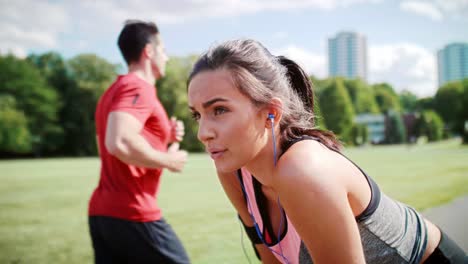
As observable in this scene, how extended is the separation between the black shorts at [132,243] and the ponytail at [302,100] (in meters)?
1.59

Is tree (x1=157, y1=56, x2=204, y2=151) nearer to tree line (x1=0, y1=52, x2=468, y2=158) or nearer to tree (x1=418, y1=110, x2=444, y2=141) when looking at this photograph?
tree line (x1=0, y1=52, x2=468, y2=158)

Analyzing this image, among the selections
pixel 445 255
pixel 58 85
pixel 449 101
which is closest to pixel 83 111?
pixel 58 85

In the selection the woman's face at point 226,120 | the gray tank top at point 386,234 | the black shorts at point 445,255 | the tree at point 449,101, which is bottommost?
the tree at point 449,101

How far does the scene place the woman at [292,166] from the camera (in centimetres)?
177

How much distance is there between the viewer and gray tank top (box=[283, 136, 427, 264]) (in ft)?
6.65

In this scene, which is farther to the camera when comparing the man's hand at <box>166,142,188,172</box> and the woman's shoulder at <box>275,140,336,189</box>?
the man's hand at <box>166,142,188,172</box>

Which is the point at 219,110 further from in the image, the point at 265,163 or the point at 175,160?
the point at 175,160

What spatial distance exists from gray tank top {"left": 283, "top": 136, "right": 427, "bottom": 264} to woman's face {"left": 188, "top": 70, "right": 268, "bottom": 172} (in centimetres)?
21

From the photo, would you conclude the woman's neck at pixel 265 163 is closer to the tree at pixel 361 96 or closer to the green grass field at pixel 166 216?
the green grass field at pixel 166 216

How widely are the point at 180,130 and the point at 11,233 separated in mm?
6526

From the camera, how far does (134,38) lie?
385cm

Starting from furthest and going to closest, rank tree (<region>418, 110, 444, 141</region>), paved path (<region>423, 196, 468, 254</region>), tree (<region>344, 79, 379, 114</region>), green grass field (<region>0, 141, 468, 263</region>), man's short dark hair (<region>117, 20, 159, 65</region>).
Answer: tree (<region>344, 79, 379, 114</region>), tree (<region>418, 110, 444, 141</region>), green grass field (<region>0, 141, 468, 263</region>), paved path (<region>423, 196, 468, 254</region>), man's short dark hair (<region>117, 20, 159, 65</region>)

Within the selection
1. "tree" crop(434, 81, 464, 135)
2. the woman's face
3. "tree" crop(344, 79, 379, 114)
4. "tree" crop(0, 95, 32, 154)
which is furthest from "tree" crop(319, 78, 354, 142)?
the woman's face

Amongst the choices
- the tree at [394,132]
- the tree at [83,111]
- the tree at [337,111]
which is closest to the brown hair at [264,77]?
Answer: the tree at [83,111]
